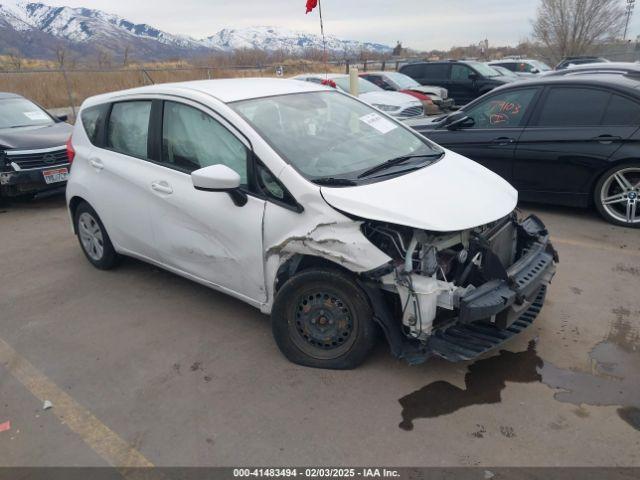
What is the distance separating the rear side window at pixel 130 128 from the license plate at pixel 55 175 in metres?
3.61

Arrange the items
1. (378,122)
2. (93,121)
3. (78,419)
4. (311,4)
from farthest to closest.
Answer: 1. (311,4)
2. (93,121)
3. (378,122)
4. (78,419)

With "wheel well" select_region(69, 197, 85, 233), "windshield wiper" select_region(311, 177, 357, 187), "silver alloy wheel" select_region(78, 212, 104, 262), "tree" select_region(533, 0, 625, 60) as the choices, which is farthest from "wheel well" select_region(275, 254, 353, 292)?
"tree" select_region(533, 0, 625, 60)

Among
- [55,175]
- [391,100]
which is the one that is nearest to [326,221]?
[55,175]

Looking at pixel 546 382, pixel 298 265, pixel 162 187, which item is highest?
pixel 162 187

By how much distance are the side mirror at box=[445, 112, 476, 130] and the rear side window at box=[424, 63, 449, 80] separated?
34.8 ft

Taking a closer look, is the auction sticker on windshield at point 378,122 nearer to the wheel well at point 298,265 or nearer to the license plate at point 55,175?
the wheel well at point 298,265

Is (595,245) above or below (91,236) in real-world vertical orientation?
below

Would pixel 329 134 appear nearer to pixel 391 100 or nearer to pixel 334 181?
pixel 334 181

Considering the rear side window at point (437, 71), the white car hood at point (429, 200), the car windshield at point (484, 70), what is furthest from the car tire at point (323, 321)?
the rear side window at point (437, 71)

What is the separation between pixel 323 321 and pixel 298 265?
391 millimetres

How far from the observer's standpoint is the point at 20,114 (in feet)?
28.3

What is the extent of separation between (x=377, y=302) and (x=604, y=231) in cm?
381

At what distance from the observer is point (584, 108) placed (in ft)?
19.0

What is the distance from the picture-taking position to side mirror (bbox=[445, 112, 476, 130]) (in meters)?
6.59
